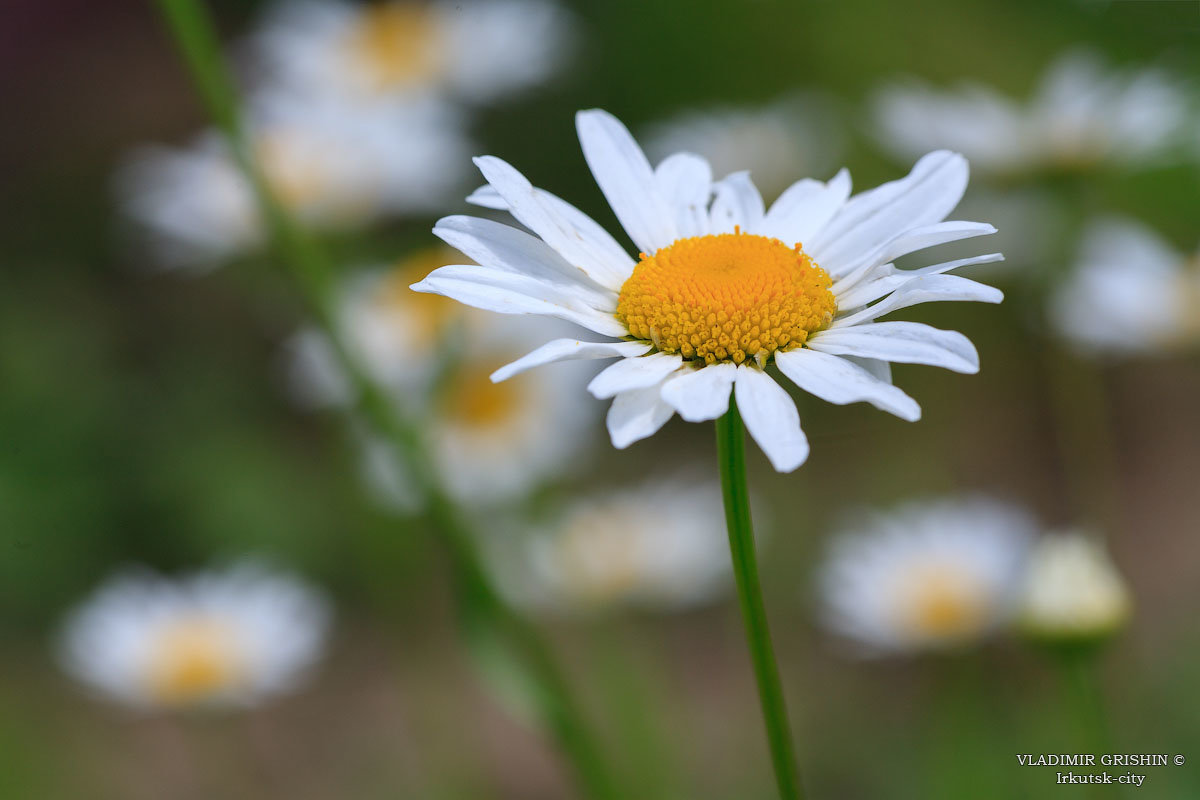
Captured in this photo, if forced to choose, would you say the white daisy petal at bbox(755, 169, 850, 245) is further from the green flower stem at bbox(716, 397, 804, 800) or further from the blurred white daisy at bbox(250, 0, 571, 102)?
the blurred white daisy at bbox(250, 0, 571, 102)

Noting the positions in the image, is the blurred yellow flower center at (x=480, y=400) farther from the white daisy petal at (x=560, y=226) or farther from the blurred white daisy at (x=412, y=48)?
the white daisy petal at (x=560, y=226)

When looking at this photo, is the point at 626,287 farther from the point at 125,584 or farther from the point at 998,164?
the point at 125,584

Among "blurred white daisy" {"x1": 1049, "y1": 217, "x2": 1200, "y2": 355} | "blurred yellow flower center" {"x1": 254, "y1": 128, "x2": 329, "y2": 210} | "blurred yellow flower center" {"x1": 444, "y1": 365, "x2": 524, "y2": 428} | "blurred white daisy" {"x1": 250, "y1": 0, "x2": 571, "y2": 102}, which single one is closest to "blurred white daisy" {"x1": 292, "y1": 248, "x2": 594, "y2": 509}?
"blurred yellow flower center" {"x1": 444, "y1": 365, "x2": 524, "y2": 428}

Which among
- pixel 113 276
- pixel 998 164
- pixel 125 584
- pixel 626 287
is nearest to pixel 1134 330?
pixel 998 164

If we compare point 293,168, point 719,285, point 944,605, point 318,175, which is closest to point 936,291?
point 719,285

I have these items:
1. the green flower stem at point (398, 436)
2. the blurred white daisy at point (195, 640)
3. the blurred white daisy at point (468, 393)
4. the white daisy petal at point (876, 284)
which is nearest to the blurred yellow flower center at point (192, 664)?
the blurred white daisy at point (195, 640)

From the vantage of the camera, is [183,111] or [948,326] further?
[183,111]
